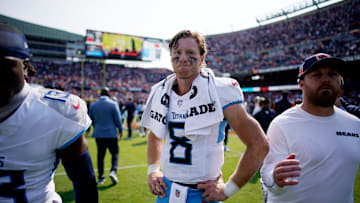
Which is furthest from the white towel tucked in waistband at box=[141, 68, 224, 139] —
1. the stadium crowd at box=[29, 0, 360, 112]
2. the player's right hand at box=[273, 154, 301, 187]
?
the stadium crowd at box=[29, 0, 360, 112]

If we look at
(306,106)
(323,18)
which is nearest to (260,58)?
(323,18)

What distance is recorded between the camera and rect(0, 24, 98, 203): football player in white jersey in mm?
1162

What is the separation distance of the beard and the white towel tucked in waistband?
883 millimetres

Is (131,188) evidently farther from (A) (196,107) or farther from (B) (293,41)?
(B) (293,41)

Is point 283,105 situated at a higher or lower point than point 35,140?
lower

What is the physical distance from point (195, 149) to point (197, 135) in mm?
111

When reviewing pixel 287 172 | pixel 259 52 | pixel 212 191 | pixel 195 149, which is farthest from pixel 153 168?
pixel 259 52

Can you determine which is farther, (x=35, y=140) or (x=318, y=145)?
(x=318, y=145)

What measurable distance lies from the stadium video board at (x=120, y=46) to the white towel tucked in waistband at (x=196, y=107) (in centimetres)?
3339

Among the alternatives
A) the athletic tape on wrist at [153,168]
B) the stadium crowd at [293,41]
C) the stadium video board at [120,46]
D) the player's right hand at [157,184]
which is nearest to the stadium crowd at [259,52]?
A: the stadium crowd at [293,41]

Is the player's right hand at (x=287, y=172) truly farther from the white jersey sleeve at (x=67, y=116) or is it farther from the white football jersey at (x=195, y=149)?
the white jersey sleeve at (x=67, y=116)

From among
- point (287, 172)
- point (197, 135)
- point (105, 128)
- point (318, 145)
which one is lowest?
point (105, 128)

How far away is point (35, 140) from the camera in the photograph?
1204 mm

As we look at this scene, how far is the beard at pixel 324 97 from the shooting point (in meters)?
1.78
